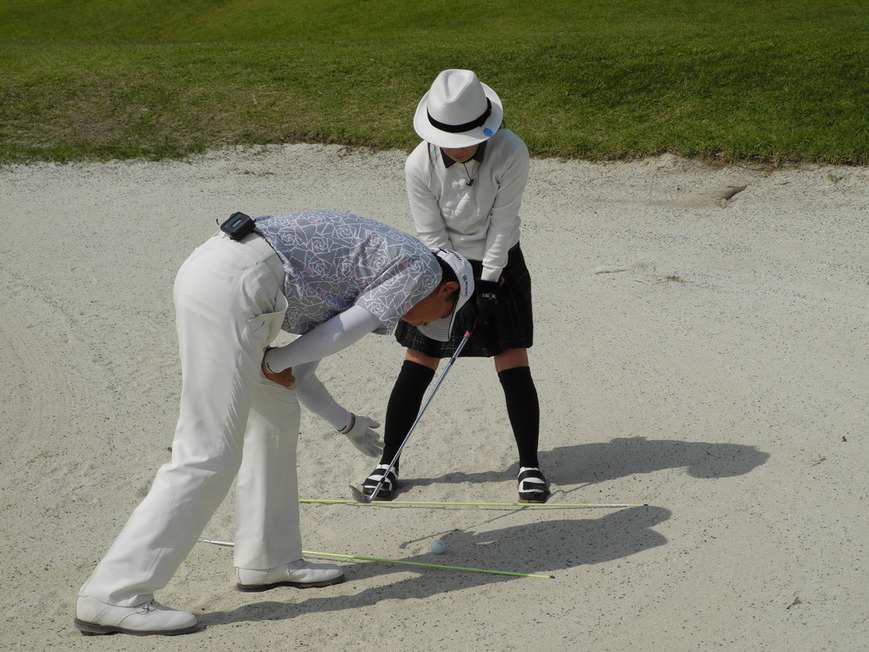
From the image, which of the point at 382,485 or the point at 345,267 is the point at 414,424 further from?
the point at 345,267

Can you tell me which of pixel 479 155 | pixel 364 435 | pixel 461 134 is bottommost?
pixel 364 435

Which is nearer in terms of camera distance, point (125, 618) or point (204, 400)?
point (204, 400)

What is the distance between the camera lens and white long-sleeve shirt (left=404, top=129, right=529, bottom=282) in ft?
13.8

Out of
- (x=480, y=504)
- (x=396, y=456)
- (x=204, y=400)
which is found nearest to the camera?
(x=204, y=400)

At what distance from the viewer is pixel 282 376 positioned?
11.2ft

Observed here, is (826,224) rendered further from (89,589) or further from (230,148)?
(89,589)

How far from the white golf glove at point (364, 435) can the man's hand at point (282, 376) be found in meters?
0.52

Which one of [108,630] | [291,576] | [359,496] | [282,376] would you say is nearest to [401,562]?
[359,496]

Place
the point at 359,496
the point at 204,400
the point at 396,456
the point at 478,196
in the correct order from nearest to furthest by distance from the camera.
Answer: the point at 204,400, the point at 359,496, the point at 478,196, the point at 396,456

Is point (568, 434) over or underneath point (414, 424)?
underneath

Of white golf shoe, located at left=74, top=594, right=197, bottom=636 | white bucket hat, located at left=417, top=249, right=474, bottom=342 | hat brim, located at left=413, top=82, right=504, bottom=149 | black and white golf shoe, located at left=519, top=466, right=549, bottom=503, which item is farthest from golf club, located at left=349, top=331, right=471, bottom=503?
white golf shoe, located at left=74, top=594, right=197, bottom=636

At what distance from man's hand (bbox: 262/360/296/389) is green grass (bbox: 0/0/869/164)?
647cm

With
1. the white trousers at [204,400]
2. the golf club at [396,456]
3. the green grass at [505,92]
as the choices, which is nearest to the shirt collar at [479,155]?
the golf club at [396,456]

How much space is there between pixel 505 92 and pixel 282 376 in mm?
8030
